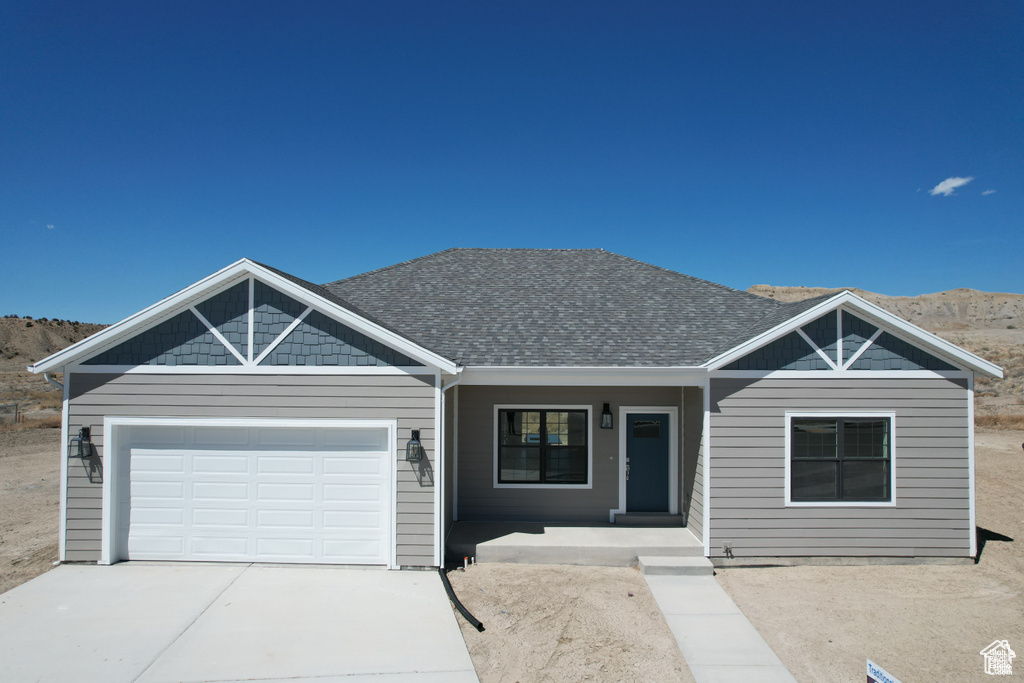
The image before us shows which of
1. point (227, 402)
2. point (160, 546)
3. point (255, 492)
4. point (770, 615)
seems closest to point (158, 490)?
point (160, 546)

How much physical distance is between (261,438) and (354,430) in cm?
145

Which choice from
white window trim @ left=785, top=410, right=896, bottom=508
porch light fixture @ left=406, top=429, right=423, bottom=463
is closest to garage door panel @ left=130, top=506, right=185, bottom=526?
porch light fixture @ left=406, top=429, right=423, bottom=463

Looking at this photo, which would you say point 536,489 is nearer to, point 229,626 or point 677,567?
point 677,567

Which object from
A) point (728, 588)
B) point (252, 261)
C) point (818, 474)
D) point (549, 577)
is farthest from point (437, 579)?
point (818, 474)

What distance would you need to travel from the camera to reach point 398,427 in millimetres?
7641

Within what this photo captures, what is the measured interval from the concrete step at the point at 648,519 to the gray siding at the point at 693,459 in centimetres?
23

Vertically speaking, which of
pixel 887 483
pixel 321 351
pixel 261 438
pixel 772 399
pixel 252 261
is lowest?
pixel 887 483

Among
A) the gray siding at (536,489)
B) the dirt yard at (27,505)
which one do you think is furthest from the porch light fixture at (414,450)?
the dirt yard at (27,505)

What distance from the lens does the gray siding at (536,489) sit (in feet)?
30.8

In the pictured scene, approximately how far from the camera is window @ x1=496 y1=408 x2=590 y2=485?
947cm

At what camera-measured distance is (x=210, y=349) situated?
763cm

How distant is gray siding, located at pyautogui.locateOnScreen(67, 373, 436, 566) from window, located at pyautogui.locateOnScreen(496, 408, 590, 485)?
7.32 feet

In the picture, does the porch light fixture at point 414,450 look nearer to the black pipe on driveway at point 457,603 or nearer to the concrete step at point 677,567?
the black pipe on driveway at point 457,603

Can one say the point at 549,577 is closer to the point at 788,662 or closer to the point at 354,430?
the point at 788,662
